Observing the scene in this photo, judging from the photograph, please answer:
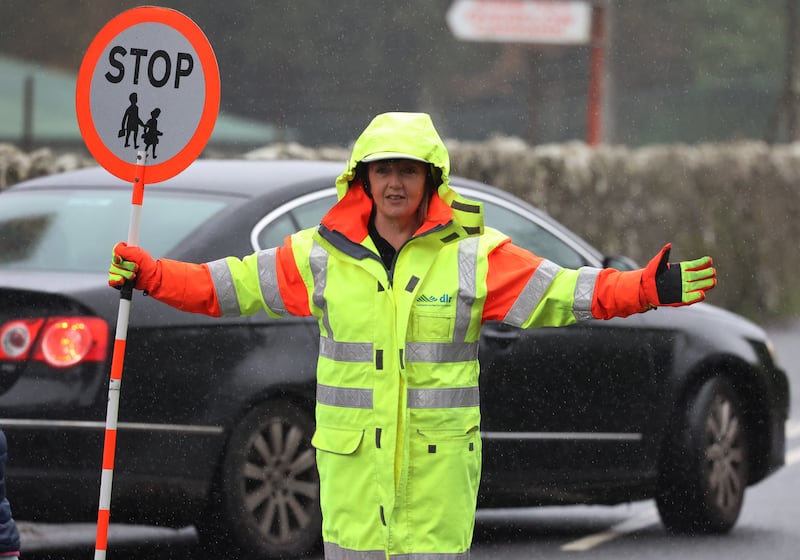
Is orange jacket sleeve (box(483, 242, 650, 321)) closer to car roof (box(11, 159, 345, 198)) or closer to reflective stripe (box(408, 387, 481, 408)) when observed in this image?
reflective stripe (box(408, 387, 481, 408))

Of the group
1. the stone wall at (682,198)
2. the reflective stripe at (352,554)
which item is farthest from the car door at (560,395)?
the stone wall at (682,198)

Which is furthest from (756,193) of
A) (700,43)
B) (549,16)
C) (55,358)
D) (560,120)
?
(700,43)

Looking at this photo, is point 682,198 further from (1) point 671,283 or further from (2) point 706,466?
(1) point 671,283

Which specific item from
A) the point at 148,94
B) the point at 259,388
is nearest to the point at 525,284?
the point at 148,94

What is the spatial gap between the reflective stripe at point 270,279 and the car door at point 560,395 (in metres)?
2.76

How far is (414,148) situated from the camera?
19.4 feet

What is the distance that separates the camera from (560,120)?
35875 mm

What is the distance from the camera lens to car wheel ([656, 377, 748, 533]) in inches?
374

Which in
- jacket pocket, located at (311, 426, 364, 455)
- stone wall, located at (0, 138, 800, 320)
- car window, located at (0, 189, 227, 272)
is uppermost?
stone wall, located at (0, 138, 800, 320)

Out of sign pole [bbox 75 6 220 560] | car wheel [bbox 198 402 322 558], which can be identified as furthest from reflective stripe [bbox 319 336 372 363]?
car wheel [bbox 198 402 322 558]

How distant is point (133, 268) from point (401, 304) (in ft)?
2.55

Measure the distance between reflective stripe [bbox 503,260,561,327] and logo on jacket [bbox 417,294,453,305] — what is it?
223 mm

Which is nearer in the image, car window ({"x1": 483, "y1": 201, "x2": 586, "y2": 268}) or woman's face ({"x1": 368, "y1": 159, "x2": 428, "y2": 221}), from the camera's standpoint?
woman's face ({"x1": 368, "y1": 159, "x2": 428, "y2": 221})

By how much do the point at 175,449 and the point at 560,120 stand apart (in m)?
28.3
